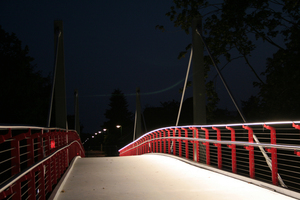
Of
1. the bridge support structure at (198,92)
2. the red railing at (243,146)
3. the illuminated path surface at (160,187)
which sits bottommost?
the illuminated path surface at (160,187)

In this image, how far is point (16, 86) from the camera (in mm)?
37344

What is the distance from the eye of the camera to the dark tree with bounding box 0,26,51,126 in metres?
36.0

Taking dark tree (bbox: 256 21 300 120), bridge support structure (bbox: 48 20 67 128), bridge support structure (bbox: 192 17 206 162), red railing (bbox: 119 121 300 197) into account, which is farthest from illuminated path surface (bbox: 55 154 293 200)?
dark tree (bbox: 256 21 300 120)

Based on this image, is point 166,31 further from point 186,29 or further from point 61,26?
point 61,26

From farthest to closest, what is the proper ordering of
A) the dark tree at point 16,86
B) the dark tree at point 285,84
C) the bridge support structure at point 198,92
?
1. the dark tree at point 16,86
2. the dark tree at point 285,84
3. the bridge support structure at point 198,92

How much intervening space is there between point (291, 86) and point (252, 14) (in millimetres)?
4221

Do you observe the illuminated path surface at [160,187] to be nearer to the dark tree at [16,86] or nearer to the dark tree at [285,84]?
the dark tree at [285,84]

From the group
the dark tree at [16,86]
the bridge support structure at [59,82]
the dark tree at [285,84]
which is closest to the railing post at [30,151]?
the bridge support structure at [59,82]

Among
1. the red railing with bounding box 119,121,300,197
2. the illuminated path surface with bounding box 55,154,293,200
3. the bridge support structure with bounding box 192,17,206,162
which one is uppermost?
the bridge support structure with bounding box 192,17,206,162

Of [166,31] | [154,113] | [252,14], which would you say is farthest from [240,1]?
[154,113]

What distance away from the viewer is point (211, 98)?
17188 mm

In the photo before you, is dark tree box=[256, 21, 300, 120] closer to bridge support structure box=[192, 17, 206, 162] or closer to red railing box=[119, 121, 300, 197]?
red railing box=[119, 121, 300, 197]

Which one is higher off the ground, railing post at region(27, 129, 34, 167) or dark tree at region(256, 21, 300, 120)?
dark tree at region(256, 21, 300, 120)

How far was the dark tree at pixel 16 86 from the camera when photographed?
36.0 meters
